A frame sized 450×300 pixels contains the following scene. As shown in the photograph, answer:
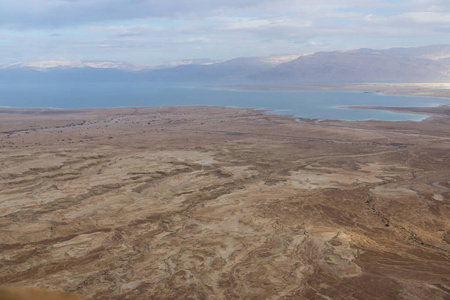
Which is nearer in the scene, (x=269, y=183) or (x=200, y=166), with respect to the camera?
(x=269, y=183)

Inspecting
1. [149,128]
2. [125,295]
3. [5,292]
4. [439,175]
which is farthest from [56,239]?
[149,128]

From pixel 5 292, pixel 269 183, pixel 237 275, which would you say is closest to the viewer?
pixel 5 292

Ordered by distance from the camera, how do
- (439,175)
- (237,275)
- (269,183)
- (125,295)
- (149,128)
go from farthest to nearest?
(149,128) → (439,175) → (269,183) → (237,275) → (125,295)

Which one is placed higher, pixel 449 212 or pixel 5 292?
pixel 5 292

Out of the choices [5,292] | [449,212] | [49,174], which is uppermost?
[5,292]

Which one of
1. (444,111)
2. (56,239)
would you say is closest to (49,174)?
(56,239)

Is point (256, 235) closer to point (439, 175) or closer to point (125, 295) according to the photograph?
point (125, 295)

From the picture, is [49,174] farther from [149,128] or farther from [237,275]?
[149,128]
